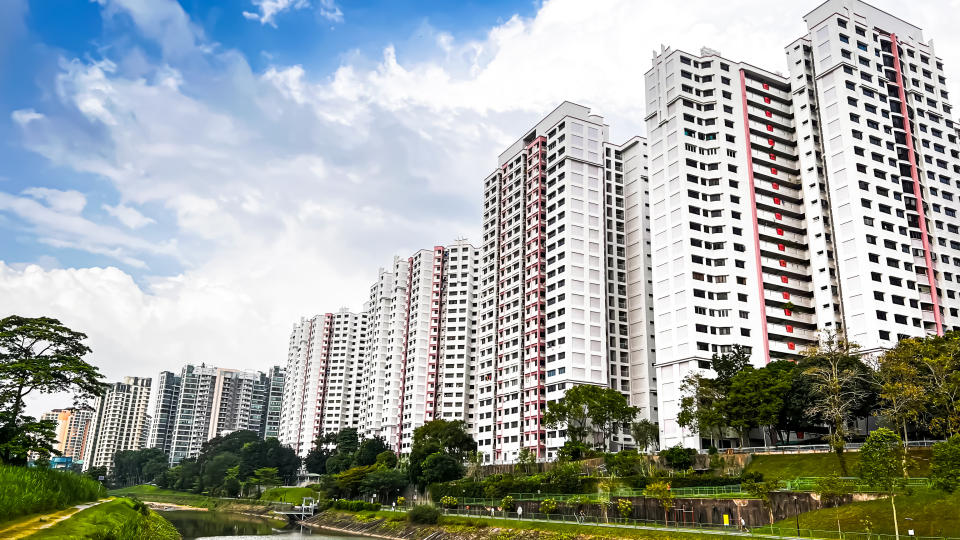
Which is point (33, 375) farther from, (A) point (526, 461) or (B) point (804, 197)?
(B) point (804, 197)

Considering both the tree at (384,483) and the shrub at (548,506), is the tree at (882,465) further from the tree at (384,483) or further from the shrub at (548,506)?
the tree at (384,483)

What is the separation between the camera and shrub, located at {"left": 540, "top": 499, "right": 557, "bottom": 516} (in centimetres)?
6638

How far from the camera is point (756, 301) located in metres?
91.1

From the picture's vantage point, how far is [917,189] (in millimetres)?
95188

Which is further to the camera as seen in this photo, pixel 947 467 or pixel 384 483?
pixel 384 483

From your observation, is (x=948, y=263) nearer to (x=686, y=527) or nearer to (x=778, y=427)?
(x=778, y=427)

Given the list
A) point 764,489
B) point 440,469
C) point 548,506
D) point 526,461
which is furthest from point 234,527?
point 764,489

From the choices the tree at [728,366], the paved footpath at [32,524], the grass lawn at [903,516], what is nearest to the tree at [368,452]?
the tree at [728,366]

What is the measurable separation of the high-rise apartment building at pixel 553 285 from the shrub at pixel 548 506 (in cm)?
3093

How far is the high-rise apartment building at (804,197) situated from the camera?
3469 inches

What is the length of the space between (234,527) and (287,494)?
42648 mm

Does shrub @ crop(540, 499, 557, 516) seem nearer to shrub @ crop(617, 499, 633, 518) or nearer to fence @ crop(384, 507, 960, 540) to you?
fence @ crop(384, 507, 960, 540)

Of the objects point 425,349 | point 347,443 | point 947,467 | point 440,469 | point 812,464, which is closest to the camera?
point 947,467

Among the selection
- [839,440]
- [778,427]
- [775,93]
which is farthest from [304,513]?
[775,93]
